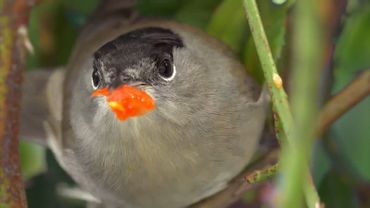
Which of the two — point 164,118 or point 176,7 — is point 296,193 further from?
point 176,7

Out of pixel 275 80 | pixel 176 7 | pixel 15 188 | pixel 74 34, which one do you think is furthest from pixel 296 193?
pixel 74 34

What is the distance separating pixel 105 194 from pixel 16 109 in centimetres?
27

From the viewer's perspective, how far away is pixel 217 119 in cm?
123

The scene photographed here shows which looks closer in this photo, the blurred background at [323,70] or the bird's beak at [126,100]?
the bird's beak at [126,100]

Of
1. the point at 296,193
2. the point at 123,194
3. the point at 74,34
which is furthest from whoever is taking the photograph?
the point at 74,34

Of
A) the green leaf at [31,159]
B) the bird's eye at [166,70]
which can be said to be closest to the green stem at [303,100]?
Answer: the bird's eye at [166,70]

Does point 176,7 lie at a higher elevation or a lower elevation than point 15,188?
higher

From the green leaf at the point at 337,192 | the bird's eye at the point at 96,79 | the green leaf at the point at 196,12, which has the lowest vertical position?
the green leaf at the point at 337,192

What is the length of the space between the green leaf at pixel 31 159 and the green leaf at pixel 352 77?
733 millimetres

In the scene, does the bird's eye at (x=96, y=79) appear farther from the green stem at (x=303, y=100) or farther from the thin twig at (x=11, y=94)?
the green stem at (x=303, y=100)

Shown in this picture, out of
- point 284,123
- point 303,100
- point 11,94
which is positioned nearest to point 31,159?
point 11,94

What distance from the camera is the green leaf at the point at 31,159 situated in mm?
1505

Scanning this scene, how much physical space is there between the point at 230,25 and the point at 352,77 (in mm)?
286

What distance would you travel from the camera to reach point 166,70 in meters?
1.16
